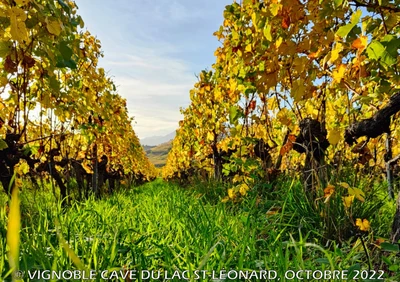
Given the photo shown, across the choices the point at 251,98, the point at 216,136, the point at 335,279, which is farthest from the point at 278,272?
the point at 216,136

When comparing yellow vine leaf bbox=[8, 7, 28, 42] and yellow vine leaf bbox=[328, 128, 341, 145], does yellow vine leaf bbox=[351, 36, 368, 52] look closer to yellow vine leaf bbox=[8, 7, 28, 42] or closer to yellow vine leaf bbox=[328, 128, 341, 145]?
yellow vine leaf bbox=[328, 128, 341, 145]

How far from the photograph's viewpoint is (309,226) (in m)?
2.81

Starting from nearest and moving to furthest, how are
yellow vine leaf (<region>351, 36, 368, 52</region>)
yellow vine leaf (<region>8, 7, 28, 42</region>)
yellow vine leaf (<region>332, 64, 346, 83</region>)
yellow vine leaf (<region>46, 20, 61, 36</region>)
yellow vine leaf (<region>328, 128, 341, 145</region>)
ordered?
yellow vine leaf (<region>8, 7, 28, 42</region>), yellow vine leaf (<region>46, 20, 61, 36</region>), yellow vine leaf (<region>351, 36, 368, 52</region>), yellow vine leaf (<region>332, 64, 346, 83</region>), yellow vine leaf (<region>328, 128, 341, 145</region>)

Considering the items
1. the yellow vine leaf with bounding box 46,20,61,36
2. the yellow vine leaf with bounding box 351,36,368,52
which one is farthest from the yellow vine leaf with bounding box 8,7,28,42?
the yellow vine leaf with bounding box 351,36,368,52

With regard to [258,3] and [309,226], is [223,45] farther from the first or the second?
[309,226]

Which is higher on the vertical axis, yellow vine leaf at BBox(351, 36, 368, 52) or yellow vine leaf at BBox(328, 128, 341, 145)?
yellow vine leaf at BBox(351, 36, 368, 52)

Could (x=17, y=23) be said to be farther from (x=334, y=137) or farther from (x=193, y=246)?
(x=334, y=137)

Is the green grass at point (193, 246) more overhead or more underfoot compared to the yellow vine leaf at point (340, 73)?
more underfoot

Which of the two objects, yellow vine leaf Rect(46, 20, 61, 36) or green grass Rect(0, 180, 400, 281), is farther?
green grass Rect(0, 180, 400, 281)

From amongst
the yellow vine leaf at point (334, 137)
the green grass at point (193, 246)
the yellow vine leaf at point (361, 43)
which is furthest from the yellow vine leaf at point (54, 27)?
the yellow vine leaf at point (334, 137)

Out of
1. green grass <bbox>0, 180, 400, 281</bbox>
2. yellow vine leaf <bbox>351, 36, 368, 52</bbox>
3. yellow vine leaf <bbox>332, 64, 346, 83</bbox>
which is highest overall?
yellow vine leaf <bbox>351, 36, 368, 52</bbox>

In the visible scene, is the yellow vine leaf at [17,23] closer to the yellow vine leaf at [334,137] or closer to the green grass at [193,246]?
the green grass at [193,246]

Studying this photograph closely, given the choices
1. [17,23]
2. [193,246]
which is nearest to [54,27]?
A: [17,23]

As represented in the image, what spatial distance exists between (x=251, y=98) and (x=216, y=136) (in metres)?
3.53
